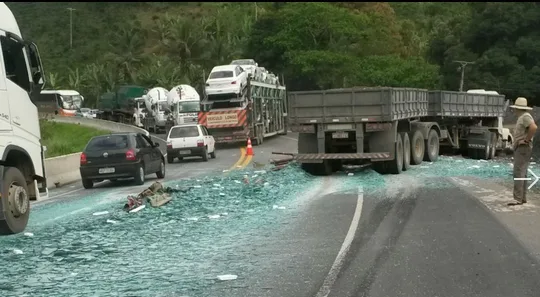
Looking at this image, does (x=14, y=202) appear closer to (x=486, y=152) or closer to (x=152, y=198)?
(x=152, y=198)

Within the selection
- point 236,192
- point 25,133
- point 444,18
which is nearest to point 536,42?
point 444,18

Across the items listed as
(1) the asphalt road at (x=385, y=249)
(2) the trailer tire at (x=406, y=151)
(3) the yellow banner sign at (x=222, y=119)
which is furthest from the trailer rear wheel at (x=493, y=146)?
(3) the yellow banner sign at (x=222, y=119)

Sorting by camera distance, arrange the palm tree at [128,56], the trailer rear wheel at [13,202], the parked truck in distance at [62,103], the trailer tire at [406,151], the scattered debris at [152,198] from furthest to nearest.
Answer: the palm tree at [128,56]
the parked truck in distance at [62,103]
the trailer tire at [406,151]
the scattered debris at [152,198]
the trailer rear wheel at [13,202]

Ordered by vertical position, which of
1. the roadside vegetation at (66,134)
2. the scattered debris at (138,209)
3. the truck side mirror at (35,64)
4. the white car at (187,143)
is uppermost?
the truck side mirror at (35,64)

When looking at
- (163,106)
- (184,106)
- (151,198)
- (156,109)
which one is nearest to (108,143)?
(151,198)

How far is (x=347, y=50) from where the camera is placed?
66562mm

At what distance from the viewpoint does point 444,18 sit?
9362cm

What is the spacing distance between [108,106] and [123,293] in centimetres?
5754

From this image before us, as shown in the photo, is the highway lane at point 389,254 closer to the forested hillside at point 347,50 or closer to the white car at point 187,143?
the white car at point 187,143

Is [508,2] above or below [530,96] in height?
above

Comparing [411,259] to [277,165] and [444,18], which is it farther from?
[444,18]

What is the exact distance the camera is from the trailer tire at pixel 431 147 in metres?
22.9

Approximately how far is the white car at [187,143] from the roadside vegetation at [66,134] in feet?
31.5

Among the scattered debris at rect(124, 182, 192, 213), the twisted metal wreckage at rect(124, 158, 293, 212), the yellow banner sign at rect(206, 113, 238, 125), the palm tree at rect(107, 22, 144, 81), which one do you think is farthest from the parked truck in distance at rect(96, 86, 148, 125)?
the scattered debris at rect(124, 182, 192, 213)
